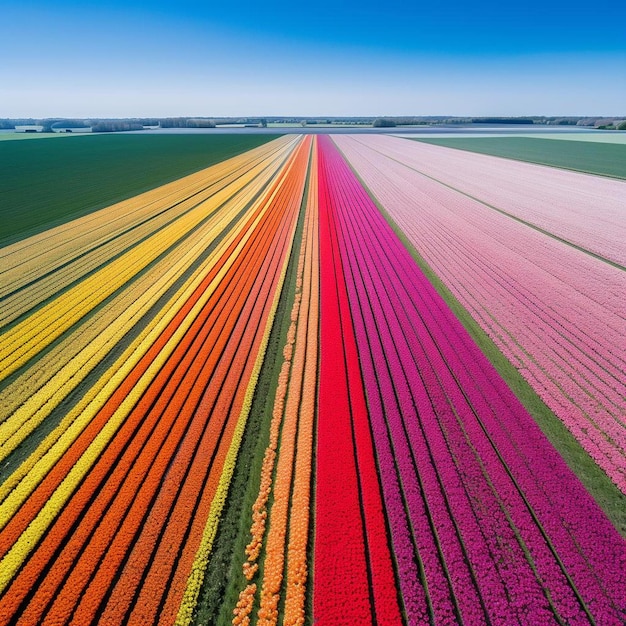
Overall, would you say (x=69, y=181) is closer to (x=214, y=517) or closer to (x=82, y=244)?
(x=82, y=244)

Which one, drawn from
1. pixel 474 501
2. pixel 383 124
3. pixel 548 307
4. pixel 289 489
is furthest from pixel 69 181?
pixel 383 124

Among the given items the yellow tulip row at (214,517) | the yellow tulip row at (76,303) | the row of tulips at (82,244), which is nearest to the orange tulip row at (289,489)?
the yellow tulip row at (214,517)

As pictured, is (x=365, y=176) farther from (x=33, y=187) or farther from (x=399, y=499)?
(x=399, y=499)

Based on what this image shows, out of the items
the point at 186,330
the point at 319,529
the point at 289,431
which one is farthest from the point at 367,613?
the point at 186,330

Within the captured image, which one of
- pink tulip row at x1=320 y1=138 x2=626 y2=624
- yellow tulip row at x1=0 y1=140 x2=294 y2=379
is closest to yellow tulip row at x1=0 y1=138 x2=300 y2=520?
yellow tulip row at x1=0 y1=140 x2=294 y2=379

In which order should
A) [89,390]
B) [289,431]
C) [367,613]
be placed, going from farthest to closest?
[89,390] → [289,431] → [367,613]

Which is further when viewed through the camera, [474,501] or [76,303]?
[76,303]

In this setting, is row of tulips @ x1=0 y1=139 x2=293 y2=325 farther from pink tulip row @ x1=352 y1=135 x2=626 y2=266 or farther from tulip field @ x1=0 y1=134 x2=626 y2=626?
pink tulip row @ x1=352 y1=135 x2=626 y2=266
